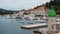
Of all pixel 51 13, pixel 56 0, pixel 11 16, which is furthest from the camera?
pixel 11 16

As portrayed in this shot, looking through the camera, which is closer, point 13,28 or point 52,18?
point 52,18

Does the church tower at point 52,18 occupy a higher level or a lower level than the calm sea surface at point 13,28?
higher

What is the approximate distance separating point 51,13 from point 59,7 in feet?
16.4

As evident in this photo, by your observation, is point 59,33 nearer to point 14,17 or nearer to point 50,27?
point 50,27

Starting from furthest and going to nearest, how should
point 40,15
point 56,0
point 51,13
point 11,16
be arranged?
point 11,16
point 40,15
point 56,0
point 51,13

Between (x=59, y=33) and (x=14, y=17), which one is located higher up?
(x=59, y=33)

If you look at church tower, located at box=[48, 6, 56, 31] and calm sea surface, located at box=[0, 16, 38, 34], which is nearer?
church tower, located at box=[48, 6, 56, 31]

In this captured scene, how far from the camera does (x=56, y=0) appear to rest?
1119 cm

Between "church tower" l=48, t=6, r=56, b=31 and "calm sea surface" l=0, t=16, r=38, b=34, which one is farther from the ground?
"church tower" l=48, t=6, r=56, b=31

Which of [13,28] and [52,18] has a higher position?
[52,18]

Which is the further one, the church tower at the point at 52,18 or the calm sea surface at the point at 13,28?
the calm sea surface at the point at 13,28

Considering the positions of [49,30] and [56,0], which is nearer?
[49,30]

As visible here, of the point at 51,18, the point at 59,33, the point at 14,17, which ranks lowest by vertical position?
the point at 14,17

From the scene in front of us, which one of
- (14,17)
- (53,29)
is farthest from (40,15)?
(53,29)
